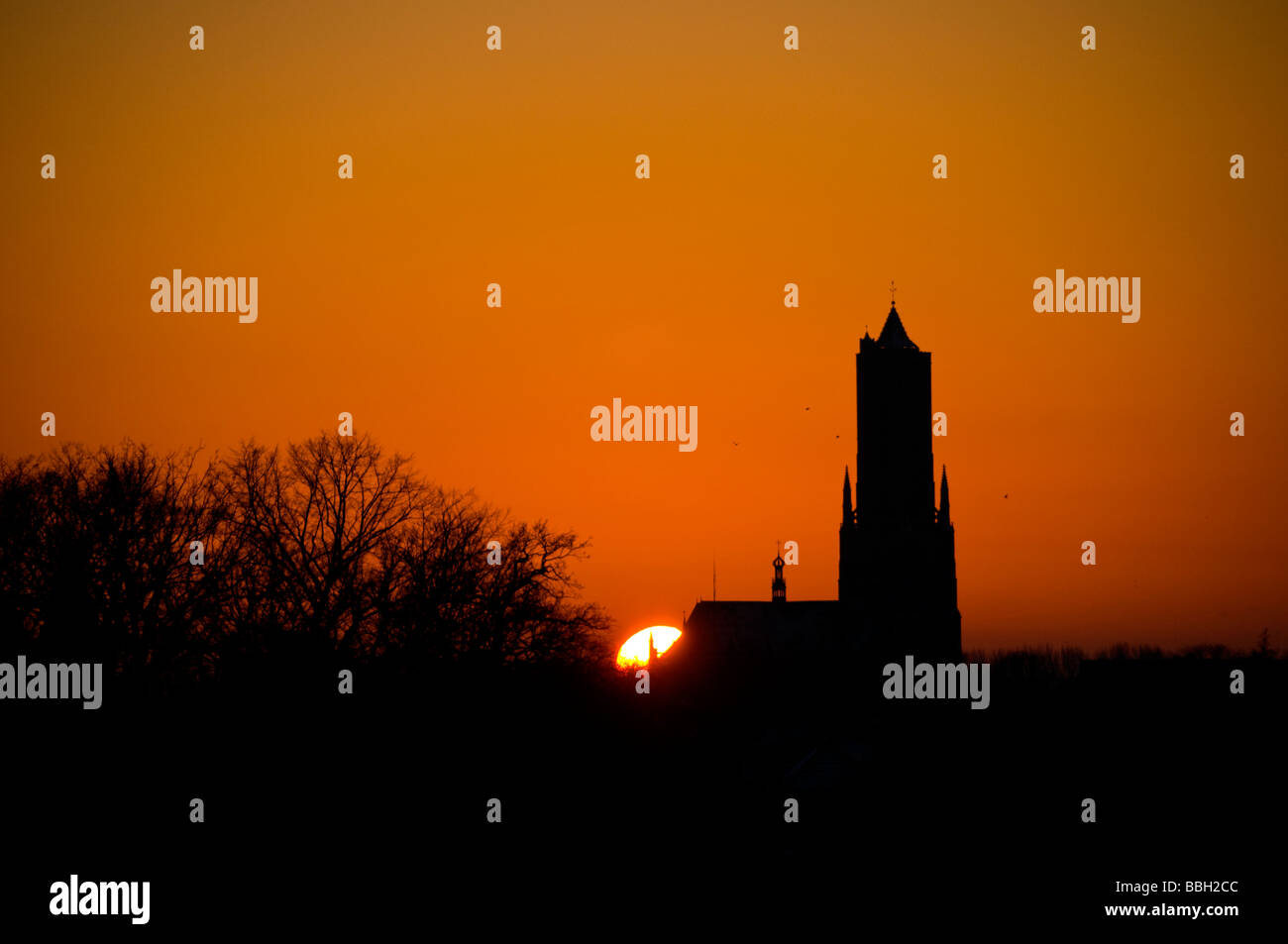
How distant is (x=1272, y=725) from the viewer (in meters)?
64.2

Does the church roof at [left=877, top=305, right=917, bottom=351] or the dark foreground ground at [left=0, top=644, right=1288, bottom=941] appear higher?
the church roof at [left=877, top=305, right=917, bottom=351]

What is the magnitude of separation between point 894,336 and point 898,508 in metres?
16.0

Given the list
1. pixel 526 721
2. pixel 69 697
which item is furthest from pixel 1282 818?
pixel 69 697

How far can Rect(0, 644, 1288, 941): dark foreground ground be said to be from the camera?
35.2 meters

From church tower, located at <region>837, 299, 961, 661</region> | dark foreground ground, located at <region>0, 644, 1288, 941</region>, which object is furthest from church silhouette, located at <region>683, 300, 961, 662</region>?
dark foreground ground, located at <region>0, 644, 1288, 941</region>

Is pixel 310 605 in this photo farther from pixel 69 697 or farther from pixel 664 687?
pixel 664 687

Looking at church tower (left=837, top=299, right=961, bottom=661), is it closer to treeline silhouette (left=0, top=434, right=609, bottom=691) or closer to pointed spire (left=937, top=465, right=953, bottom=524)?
pointed spire (left=937, top=465, right=953, bottom=524)

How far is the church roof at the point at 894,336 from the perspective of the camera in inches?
5861

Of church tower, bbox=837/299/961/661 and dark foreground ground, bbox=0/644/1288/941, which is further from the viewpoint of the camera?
church tower, bbox=837/299/961/661

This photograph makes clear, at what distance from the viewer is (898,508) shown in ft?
482

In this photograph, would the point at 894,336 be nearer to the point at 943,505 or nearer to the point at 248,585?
the point at 943,505

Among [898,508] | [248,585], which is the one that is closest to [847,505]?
[898,508]

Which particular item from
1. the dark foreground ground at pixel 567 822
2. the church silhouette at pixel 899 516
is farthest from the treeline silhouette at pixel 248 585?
the church silhouette at pixel 899 516

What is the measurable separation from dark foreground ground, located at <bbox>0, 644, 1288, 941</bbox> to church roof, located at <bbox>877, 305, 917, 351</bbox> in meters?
88.1
